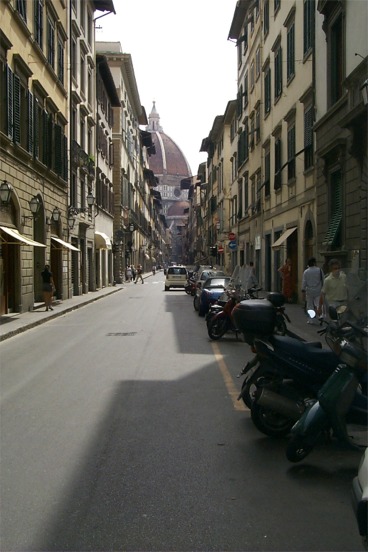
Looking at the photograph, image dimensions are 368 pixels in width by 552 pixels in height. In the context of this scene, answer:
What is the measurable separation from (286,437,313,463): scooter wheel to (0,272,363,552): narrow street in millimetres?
107

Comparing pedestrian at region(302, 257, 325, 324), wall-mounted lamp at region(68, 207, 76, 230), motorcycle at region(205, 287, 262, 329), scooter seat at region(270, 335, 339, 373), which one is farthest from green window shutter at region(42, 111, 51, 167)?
scooter seat at region(270, 335, 339, 373)

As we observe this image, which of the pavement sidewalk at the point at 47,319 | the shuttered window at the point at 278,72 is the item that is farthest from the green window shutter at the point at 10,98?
the shuttered window at the point at 278,72

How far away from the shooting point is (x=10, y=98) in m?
17.8

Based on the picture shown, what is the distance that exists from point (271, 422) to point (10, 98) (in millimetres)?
15027

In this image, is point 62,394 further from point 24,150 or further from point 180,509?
point 24,150

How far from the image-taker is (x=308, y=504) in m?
4.06

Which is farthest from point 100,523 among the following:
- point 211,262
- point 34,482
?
point 211,262

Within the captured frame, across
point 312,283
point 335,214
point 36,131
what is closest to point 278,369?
point 312,283

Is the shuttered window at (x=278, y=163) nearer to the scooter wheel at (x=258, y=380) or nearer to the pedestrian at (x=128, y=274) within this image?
the scooter wheel at (x=258, y=380)

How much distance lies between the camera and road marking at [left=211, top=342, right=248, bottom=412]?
694 cm

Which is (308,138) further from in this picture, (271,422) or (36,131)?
(271,422)

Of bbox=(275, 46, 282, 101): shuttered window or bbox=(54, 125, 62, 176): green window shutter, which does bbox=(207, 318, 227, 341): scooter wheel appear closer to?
bbox=(54, 125, 62, 176): green window shutter

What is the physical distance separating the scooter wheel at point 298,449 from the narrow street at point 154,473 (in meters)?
0.11

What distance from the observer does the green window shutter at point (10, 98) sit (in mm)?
17516
